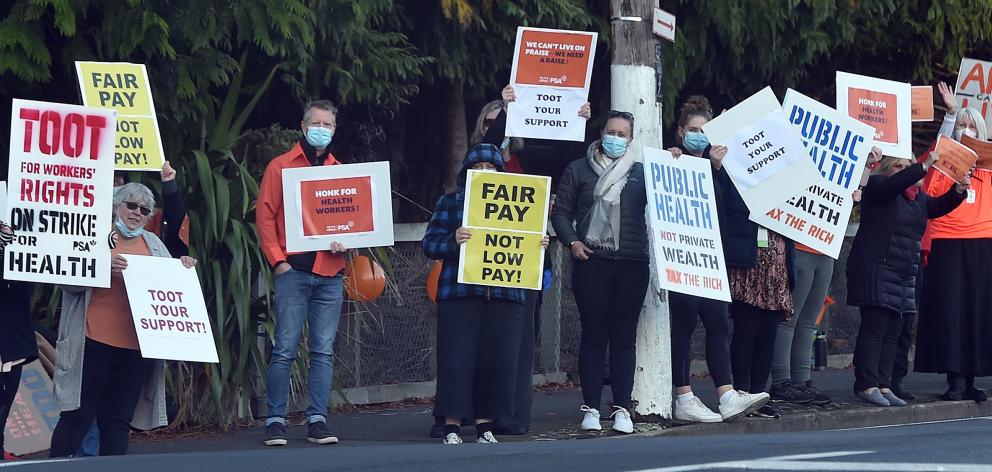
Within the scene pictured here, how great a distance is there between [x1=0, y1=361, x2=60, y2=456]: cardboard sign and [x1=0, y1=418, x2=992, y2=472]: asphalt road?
197 centimetres

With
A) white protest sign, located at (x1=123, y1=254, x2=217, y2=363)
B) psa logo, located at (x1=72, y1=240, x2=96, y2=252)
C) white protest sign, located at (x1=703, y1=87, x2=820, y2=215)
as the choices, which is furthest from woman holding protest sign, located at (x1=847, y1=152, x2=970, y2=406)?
psa logo, located at (x1=72, y1=240, x2=96, y2=252)

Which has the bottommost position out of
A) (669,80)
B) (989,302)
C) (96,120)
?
(989,302)

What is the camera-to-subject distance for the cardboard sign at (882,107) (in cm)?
1152

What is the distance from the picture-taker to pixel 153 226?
32.0 ft

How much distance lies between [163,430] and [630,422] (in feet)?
9.31

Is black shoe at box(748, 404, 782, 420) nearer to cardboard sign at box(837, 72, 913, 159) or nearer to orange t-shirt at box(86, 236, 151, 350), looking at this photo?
cardboard sign at box(837, 72, 913, 159)

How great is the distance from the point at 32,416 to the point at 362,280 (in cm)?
242

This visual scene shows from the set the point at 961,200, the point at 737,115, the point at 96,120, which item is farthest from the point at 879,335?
the point at 96,120

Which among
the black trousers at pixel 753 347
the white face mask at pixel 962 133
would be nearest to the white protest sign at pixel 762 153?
the black trousers at pixel 753 347

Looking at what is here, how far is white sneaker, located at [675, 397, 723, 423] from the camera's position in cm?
1072

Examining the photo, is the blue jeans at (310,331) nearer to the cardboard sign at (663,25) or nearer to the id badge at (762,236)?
the cardboard sign at (663,25)

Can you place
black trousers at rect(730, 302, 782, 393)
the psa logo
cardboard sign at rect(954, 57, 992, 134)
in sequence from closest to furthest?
the psa logo < black trousers at rect(730, 302, 782, 393) < cardboard sign at rect(954, 57, 992, 134)

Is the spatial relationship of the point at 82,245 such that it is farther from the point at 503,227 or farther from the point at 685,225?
the point at 685,225

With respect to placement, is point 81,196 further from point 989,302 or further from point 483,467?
point 989,302
